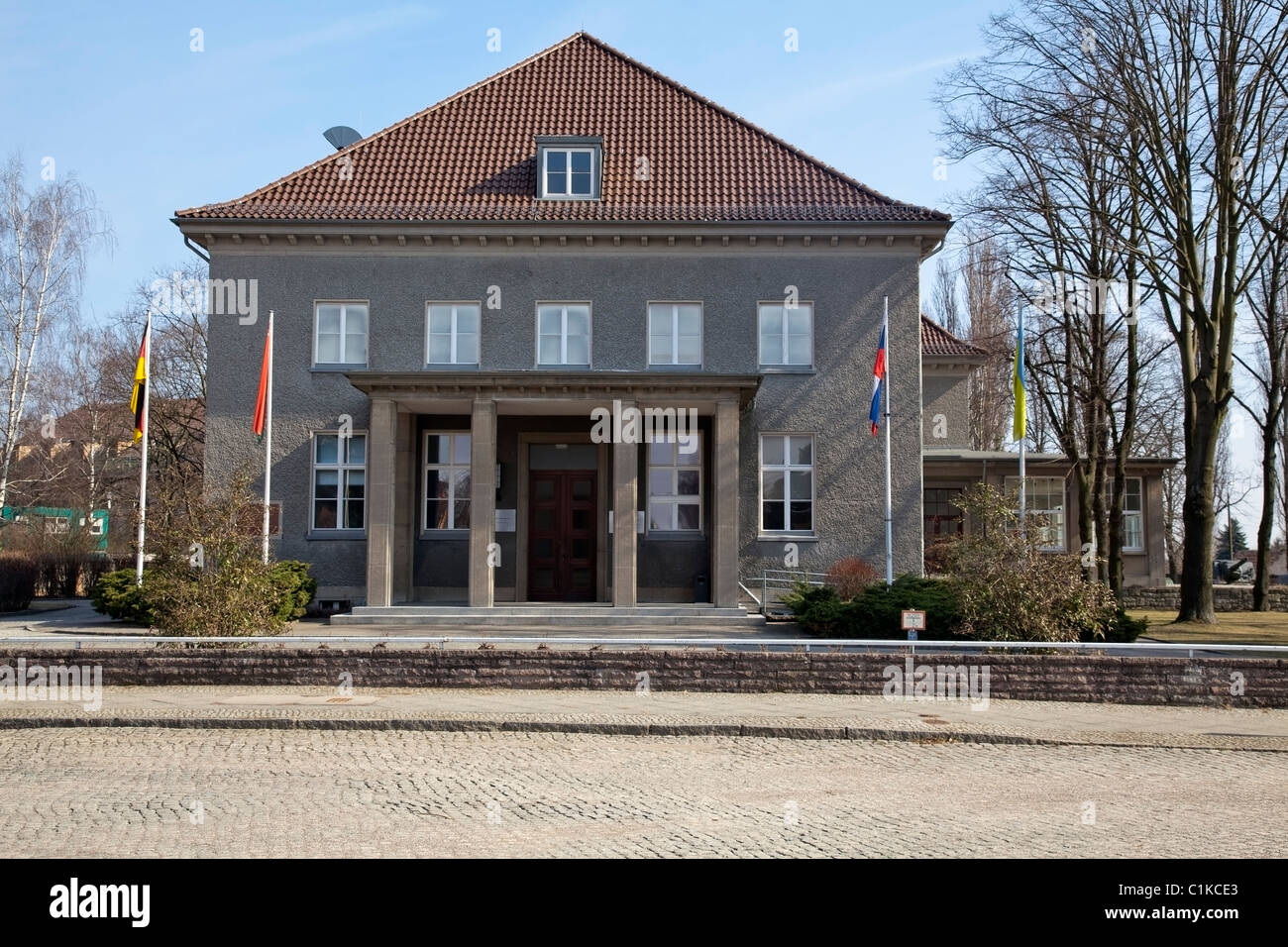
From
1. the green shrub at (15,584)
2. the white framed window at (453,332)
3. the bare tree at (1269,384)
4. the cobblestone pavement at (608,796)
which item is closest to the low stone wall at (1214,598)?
the bare tree at (1269,384)

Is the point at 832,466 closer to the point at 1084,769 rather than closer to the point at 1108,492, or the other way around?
the point at 1084,769

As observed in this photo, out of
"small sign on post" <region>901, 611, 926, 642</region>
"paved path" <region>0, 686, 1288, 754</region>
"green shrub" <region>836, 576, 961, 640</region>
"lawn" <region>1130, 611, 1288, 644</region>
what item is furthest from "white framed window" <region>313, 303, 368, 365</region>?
"lawn" <region>1130, 611, 1288, 644</region>

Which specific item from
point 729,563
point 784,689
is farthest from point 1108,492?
point 784,689

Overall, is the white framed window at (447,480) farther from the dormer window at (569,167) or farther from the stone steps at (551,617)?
the dormer window at (569,167)

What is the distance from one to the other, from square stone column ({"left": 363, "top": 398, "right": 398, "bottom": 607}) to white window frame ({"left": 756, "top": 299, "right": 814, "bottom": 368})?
823 centimetres

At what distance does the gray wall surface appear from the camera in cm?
2544

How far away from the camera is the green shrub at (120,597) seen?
20.3 m

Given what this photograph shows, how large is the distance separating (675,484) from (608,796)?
1661 centimetres

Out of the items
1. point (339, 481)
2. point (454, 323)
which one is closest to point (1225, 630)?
point (454, 323)

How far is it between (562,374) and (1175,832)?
16.4 meters

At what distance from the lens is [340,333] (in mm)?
25641

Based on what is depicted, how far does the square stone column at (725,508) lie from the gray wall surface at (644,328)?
254 centimetres

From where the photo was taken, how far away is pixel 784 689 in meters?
14.5

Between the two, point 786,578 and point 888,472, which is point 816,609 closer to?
point 786,578
